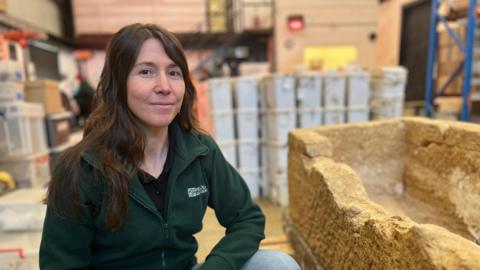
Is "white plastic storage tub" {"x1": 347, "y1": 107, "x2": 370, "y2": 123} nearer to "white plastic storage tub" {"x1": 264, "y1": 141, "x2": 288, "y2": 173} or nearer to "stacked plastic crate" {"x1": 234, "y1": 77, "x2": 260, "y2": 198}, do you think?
"white plastic storage tub" {"x1": 264, "y1": 141, "x2": 288, "y2": 173}

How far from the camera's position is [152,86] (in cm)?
118

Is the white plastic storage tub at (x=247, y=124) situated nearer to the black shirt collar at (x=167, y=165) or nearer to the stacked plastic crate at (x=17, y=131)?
the stacked plastic crate at (x=17, y=131)

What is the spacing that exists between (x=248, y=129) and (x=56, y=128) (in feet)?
7.83

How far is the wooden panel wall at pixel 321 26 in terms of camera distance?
29.3 ft

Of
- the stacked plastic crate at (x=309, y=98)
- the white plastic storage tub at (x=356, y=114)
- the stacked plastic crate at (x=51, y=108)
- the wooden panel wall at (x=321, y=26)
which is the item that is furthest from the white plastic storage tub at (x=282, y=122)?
the wooden panel wall at (x=321, y=26)

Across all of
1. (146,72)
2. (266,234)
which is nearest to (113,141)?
(146,72)

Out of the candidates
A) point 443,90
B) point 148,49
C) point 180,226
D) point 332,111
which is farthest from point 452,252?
point 443,90

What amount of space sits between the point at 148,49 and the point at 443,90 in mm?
4910

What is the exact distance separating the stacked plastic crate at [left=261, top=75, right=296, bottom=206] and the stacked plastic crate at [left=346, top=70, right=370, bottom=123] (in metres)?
0.69

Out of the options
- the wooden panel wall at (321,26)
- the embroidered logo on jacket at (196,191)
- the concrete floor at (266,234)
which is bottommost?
the concrete floor at (266,234)

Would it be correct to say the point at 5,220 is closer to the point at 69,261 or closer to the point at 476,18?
the point at 69,261

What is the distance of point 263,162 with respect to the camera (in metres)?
4.38

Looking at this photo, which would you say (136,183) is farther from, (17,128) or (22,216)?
(17,128)

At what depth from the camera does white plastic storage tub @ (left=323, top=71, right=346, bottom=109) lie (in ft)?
13.0
